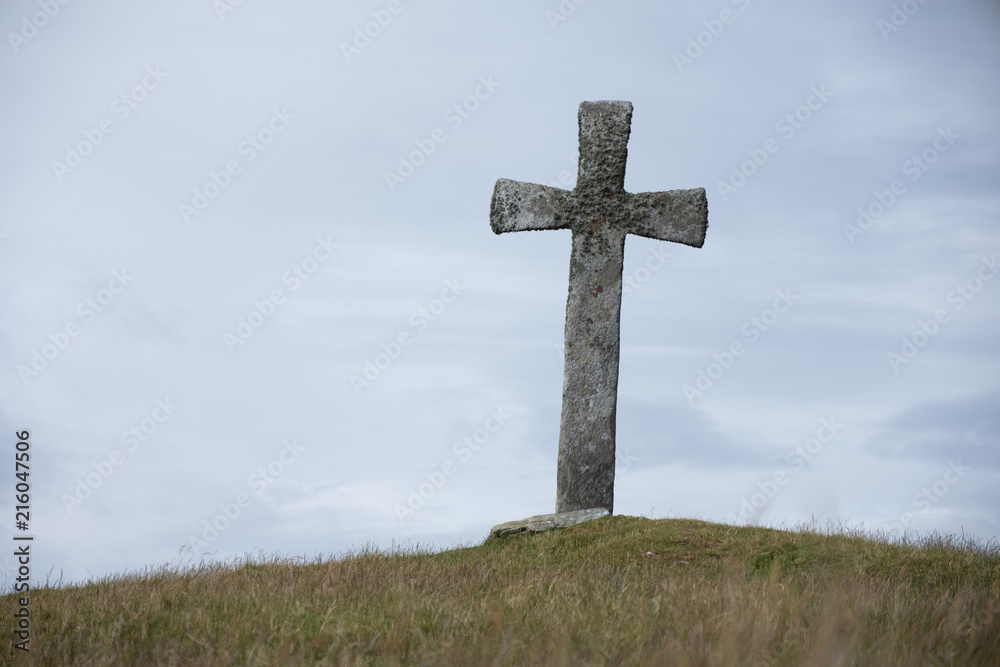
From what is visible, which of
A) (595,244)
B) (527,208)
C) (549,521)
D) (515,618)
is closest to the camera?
(515,618)

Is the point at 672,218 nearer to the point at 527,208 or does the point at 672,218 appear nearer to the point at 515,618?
the point at 527,208

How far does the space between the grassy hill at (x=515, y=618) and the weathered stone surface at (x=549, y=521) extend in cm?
196

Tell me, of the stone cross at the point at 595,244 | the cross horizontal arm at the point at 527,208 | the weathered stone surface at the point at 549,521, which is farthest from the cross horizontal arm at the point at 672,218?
the weathered stone surface at the point at 549,521

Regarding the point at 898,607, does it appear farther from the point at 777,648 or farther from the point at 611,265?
the point at 611,265

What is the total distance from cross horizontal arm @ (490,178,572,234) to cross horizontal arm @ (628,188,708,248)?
3.22 feet

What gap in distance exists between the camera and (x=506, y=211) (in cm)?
1236

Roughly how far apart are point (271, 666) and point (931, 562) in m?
7.70

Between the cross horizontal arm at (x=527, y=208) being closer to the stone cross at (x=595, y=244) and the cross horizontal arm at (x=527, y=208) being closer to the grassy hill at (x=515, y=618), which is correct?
the stone cross at (x=595, y=244)

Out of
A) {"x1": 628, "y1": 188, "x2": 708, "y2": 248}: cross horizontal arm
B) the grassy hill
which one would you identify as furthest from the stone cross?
the grassy hill

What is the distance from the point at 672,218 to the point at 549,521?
442 cm

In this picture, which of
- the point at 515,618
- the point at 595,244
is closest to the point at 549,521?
the point at 595,244

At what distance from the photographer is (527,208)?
12.3 metres

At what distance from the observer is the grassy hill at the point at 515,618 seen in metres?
4.50

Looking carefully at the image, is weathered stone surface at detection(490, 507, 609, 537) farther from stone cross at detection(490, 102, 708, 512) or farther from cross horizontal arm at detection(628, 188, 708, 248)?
cross horizontal arm at detection(628, 188, 708, 248)
